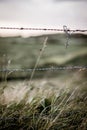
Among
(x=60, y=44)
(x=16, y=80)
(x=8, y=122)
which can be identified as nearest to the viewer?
(x=8, y=122)

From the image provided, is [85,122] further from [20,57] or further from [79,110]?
[20,57]

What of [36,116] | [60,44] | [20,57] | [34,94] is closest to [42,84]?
[34,94]

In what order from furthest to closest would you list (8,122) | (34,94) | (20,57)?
(20,57) < (34,94) < (8,122)

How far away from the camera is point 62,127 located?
3855 millimetres

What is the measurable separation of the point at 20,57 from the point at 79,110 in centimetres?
276

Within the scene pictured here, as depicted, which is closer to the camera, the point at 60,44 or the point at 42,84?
the point at 42,84

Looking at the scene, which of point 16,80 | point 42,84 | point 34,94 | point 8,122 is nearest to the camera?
point 8,122

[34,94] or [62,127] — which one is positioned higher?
[34,94]

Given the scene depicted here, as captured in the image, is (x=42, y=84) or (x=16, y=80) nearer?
(x=42, y=84)

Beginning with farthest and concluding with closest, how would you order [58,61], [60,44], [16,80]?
[60,44]
[58,61]
[16,80]

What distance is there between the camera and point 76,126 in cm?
395

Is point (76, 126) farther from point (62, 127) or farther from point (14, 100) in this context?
point (14, 100)

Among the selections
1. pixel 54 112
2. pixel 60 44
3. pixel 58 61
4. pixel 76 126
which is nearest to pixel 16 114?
pixel 54 112

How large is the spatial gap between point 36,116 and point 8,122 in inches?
12.4
